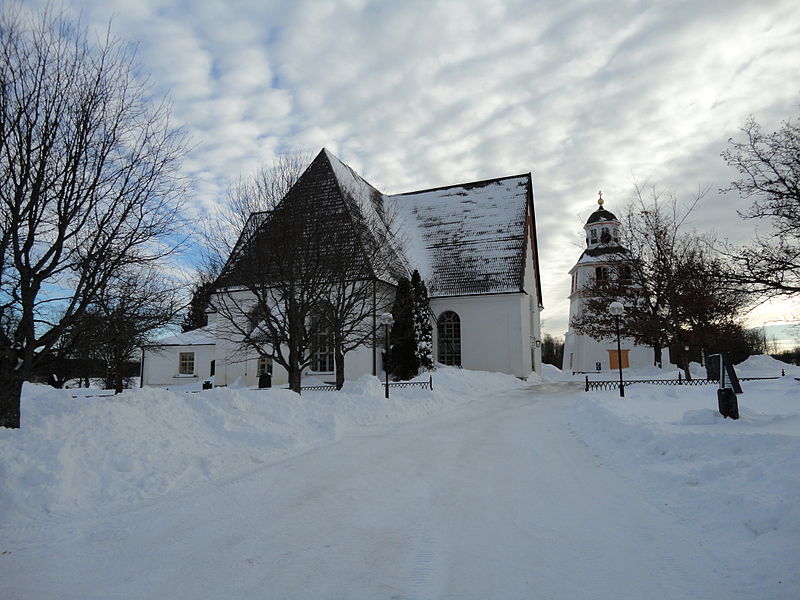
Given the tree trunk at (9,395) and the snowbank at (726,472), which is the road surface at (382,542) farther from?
the tree trunk at (9,395)

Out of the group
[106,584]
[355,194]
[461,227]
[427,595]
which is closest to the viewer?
[427,595]

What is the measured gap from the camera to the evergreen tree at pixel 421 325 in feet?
86.8

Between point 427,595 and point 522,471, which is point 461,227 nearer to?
point 522,471

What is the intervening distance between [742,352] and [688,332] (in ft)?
106

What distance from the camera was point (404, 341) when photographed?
26.2 metres

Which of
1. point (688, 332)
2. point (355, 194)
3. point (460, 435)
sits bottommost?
point (460, 435)

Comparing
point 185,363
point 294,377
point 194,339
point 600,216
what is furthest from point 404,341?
point 600,216

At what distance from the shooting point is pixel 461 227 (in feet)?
116

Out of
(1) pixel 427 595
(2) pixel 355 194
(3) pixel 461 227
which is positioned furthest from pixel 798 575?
(3) pixel 461 227

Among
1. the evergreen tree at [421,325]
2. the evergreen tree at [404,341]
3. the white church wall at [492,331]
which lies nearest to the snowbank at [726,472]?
the evergreen tree at [404,341]

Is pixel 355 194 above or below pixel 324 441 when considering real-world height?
above

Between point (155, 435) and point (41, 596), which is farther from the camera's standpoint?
point (155, 435)

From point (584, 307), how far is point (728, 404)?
34.8 m

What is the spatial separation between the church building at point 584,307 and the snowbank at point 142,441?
117 feet
